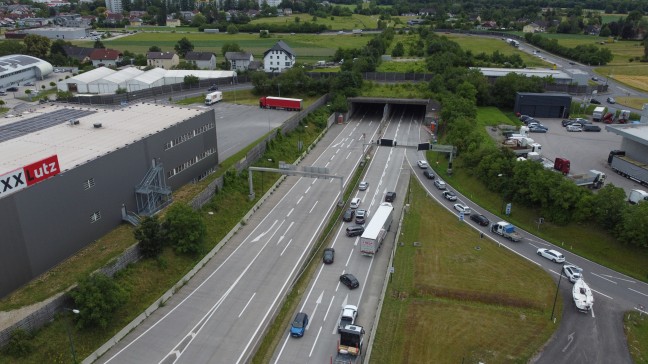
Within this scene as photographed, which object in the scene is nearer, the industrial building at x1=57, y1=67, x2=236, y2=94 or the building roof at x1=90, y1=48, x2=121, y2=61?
the industrial building at x1=57, y1=67, x2=236, y2=94

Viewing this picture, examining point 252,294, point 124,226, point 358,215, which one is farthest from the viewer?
point 358,215

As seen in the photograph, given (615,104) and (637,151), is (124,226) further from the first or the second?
(615,104)

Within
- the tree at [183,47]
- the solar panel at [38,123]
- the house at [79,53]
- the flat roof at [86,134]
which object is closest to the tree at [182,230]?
the flat roof at [86,134]

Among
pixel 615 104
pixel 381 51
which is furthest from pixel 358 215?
pixel 381 51

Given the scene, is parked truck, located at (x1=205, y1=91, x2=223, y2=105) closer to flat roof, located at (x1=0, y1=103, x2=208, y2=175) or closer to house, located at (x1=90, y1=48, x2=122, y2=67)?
flat roof, located at (x1=0, y1=103, x2=208, y2=175)

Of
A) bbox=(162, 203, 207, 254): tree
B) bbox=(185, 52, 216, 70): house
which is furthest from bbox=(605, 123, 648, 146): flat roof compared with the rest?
bbox=(185, 52, 216, 70): house

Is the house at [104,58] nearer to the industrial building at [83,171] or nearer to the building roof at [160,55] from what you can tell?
the building roof at [160,55]
